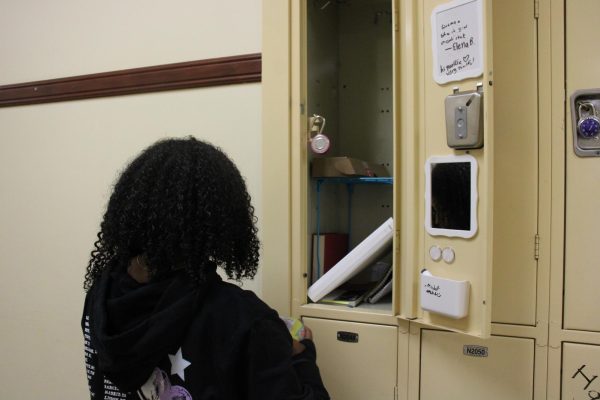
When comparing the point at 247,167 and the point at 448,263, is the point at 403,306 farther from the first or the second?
the point at 247,167

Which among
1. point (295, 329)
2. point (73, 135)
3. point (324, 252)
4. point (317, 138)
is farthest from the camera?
point (73, 135)

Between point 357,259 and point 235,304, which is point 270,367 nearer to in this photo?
point 235,304

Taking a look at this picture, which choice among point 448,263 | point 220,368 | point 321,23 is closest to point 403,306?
point 448,263

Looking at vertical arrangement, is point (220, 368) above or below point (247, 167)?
below

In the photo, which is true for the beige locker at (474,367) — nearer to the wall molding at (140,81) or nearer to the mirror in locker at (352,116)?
the mirror in locker at (352,116)

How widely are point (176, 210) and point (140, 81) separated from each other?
3.55 feet

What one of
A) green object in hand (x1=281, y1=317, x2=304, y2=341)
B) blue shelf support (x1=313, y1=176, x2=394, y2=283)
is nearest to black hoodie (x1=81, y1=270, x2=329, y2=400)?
green object in hand (x1=281, y1=317, x2=304, y2=341)

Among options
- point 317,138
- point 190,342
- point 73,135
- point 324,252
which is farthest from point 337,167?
point 73,135

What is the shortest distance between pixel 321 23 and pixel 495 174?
0.78m

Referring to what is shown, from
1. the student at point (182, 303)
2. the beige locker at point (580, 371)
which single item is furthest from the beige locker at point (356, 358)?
the beige locker at point (580, 371)

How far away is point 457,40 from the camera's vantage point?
99 cm

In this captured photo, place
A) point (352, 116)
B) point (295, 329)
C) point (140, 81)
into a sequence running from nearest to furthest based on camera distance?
point (295, 329) < point (352, 116) < point (140, 81)

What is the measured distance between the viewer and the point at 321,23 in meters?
1.44

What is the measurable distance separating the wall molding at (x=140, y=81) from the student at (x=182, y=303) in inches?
28.1
